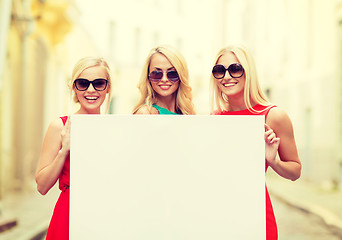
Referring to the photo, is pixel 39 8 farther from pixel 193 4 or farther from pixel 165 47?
pixel 165 47

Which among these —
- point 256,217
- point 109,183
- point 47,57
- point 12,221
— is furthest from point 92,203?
point 47,57

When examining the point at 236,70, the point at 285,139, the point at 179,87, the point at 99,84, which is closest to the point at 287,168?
the point at 285,139

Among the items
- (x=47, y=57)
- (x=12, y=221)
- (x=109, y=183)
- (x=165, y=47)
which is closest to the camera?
(x=109, y=183)

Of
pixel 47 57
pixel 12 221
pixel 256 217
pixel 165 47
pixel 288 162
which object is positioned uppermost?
pixel 47 57

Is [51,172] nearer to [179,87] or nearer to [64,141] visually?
[64,141]

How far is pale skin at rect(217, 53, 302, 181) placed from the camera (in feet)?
5.25

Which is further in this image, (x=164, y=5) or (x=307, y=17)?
(x=164, y=5)

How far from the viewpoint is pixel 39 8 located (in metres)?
9.26

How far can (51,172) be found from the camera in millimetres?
1628

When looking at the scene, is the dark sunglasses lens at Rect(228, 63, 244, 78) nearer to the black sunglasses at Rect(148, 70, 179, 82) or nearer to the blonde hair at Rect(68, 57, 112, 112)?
the black sunglasses at Rect(148, 70, 179, 82)

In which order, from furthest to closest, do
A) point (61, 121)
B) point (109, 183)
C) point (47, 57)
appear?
point (47, 57), point (61, 121), point (109, 183)

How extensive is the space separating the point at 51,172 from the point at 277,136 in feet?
2.52

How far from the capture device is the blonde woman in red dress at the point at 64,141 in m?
1.62

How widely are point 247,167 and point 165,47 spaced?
62 centimetres
